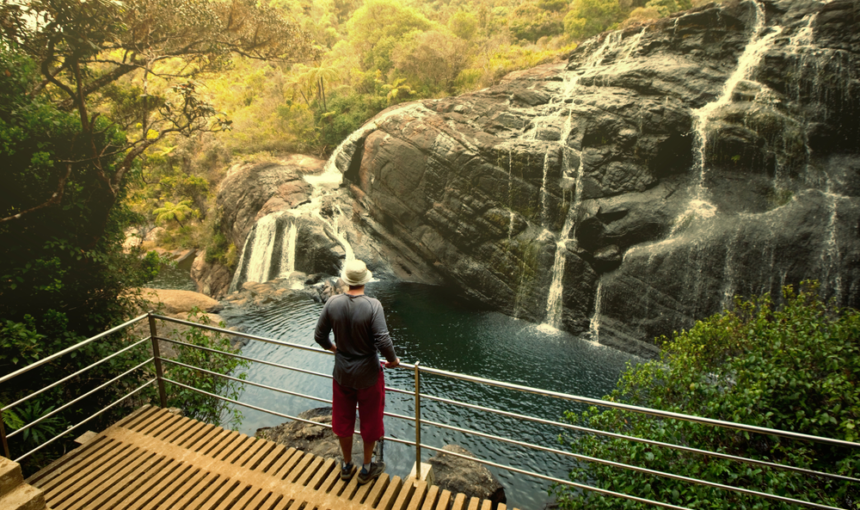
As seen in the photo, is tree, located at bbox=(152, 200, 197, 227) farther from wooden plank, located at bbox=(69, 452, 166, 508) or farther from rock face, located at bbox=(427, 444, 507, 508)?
rock face, located at bbox=(427, 444, 507, 508)

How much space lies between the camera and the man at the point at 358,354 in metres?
3.19

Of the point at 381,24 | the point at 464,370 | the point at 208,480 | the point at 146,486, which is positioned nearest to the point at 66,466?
the point at 146,486

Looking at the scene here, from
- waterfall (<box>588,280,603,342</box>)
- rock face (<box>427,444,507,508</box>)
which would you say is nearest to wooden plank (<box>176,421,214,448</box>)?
rock face (<box>427,444,507,508</box>)

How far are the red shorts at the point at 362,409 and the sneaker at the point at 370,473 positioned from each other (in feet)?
0.78

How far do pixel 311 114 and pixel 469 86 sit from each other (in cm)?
1049

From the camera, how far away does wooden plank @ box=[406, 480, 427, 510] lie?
317cm

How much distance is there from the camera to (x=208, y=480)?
348 cm

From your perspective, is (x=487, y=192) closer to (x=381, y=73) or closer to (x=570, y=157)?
(x=570, y=157)

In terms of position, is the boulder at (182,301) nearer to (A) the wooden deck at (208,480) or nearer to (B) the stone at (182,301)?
(B) the stone at (182,301)

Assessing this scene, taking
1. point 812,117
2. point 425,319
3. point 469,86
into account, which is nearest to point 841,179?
point 812,117

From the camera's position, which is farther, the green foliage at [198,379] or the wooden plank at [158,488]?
the green foliage at [198,379]

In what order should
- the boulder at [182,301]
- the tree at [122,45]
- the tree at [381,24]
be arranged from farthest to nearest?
1. the tree at [381,24]
2. the boulder at [182,301]
3. the tree at [122,45]

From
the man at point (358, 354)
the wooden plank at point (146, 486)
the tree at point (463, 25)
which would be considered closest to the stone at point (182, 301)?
the wooden plank at point (146, 486)

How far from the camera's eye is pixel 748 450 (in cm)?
381
